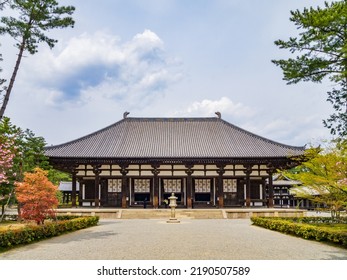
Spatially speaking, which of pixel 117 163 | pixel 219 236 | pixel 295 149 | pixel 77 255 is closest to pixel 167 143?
pixel 117 163

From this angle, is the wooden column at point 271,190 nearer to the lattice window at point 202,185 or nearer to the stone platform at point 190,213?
the stone platform at point 190,213

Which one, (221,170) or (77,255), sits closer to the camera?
(77,255)

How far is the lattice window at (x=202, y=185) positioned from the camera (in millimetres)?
30719

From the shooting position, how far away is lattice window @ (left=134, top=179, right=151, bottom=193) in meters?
30.6

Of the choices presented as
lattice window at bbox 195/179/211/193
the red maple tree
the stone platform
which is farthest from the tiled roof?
the red maple tree

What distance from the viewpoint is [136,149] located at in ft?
98.6

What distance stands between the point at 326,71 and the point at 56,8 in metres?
16.0

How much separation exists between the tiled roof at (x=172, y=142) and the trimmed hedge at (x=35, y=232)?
1141cm

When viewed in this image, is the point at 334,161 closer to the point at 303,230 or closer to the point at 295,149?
the point at 303,230

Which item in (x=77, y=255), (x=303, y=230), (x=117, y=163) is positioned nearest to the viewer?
(x=77, y=255)

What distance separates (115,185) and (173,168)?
5329 millimetres

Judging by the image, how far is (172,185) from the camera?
101 feet

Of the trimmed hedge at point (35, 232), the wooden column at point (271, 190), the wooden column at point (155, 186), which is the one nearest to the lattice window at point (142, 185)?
the wooden column at point (155, 186)

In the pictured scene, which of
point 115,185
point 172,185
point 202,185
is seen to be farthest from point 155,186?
point 202,185
